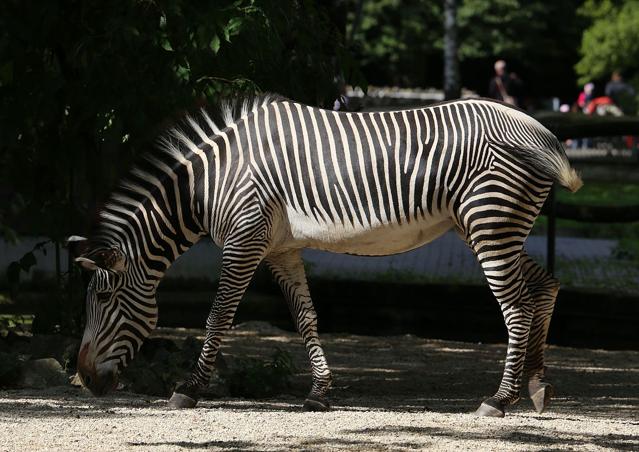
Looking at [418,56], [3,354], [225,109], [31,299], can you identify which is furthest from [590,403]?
[418,56]

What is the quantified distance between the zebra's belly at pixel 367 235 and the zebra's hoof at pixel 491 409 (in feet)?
3.24

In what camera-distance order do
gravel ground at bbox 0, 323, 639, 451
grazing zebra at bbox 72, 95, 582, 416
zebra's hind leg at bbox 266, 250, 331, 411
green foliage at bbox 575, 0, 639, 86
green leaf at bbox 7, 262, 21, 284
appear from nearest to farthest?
1. gravel ground at bbox 0, 323, 639, 451
2. grazing zebra at bbox 72, 95, 582, 416
3. zebra's hind leg at bbox 266, 250, 331, 411
4. green leaf at bbox 7, 262, 21, 284
5. green foliage at bbox 575, 0, 639, 86

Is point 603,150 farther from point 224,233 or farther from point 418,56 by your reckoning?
point 418,56

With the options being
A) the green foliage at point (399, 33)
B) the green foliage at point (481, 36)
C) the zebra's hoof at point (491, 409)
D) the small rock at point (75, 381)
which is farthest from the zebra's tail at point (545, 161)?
the green foliage at point (399, 33)

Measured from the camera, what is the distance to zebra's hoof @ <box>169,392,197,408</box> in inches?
283

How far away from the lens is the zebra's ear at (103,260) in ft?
22.9

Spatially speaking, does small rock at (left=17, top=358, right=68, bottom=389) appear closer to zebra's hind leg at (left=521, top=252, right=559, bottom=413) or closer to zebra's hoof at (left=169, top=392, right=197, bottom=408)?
zebra's hoof at (left=169, top=392, right=197, bottom=408)

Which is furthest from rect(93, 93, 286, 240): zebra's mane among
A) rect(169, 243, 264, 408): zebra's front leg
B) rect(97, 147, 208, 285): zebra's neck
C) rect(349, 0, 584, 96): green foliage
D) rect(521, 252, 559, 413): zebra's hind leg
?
rect(349, 0, 584, 96): green foliage

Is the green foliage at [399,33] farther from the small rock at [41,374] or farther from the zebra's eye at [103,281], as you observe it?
the zebra's eye at [103,281]

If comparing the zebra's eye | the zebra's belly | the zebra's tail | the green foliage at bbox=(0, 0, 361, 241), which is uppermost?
the green foliage at bbox=(0, 0, 361, 241)

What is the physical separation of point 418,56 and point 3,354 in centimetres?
3777

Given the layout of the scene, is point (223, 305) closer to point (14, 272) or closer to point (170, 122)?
point (170, 122)

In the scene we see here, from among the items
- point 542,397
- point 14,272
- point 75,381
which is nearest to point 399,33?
point 14,272

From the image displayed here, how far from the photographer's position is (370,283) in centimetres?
1188
